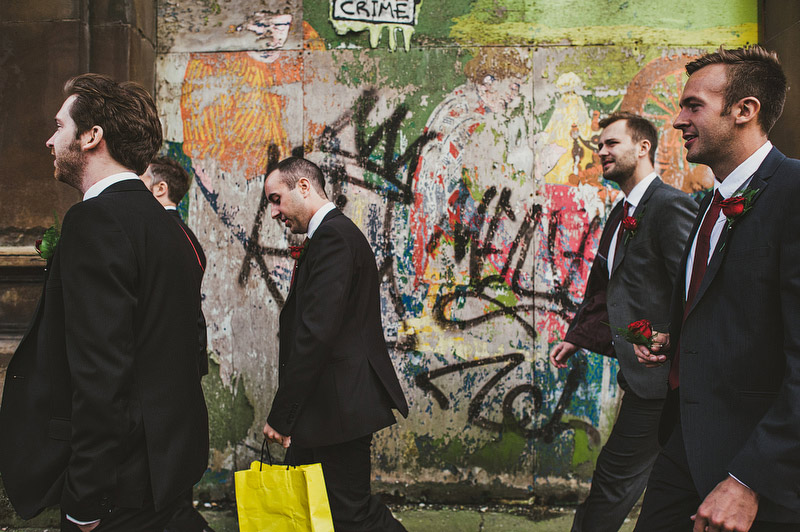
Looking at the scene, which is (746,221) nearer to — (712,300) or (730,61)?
(712,300)

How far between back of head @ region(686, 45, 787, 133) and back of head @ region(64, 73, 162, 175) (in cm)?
187

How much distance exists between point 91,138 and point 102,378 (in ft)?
2.60

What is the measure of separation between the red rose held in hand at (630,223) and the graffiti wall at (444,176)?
1239mm

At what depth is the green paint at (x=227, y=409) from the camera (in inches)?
170

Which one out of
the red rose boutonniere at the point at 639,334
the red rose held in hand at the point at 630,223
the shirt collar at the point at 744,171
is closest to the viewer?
the shirt collar at the point at 744,171

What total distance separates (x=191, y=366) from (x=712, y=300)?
1.64m

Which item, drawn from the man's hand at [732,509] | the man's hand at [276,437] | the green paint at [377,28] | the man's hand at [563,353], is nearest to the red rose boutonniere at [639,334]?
the man's hand at [732,509]

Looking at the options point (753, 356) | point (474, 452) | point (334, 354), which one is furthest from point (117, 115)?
point (474, 452)

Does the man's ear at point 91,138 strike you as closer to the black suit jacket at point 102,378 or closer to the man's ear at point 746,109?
the black suit jacket at point 102,378

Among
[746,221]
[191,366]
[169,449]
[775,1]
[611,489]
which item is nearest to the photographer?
[746,221]

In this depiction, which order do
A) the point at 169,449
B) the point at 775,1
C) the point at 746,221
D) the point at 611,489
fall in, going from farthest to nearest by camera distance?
1. the point at 775,1
2. the point at 611,489
3. the point at 169,449
4. the point at 746,221

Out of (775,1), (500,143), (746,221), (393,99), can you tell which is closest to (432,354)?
(500,143)

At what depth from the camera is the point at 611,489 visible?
9.71 ft

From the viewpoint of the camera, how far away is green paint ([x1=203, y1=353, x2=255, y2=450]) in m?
4.33
